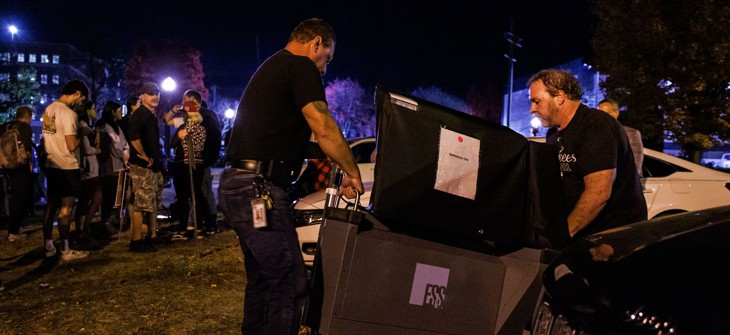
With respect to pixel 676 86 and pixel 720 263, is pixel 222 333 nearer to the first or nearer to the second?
pixel 720 263

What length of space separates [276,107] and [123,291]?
10.9ft

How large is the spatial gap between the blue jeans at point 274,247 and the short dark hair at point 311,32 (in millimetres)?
841

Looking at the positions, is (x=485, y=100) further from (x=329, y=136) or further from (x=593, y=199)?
(x=329, y=136)

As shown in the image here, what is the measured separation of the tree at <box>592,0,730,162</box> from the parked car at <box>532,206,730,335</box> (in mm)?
15827

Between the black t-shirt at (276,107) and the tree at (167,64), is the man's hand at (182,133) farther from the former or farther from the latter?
the tree at (167,64)

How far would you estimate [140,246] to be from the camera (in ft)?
23.8

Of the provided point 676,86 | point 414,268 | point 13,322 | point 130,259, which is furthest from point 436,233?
point 676,86

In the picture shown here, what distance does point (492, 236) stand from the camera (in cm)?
283

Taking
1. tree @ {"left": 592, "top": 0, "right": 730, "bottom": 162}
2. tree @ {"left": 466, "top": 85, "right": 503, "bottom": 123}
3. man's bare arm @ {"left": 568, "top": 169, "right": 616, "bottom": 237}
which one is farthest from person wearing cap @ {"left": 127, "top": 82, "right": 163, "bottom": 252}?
tree @ {"left": 466, "top": 85, "right": 503, "bottom": 123}

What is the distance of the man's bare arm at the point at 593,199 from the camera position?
10.5ft

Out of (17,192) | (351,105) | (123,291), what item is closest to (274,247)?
(123,291)

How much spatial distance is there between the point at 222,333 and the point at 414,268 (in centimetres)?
223

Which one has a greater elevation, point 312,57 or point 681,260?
point 312,57

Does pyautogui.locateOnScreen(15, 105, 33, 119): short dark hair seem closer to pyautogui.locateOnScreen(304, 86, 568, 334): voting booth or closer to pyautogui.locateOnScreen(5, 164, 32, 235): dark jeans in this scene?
pyautogui.locateOnScreen(5, 164, 32, 235): dark jeans
